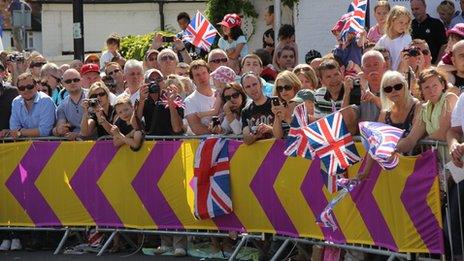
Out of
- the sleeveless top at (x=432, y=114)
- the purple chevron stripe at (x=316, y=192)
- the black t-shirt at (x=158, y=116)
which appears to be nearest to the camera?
the sleeveless top at (x=432, y=114)

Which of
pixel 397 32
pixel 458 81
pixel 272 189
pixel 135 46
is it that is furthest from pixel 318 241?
pixel 135 46

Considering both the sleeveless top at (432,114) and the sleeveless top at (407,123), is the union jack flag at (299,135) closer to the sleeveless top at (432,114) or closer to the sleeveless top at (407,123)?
the sleeveless top at (407,123)

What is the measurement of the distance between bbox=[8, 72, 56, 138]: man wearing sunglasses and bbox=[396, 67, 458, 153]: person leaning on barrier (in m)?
5.79

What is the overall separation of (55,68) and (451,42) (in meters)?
6.47

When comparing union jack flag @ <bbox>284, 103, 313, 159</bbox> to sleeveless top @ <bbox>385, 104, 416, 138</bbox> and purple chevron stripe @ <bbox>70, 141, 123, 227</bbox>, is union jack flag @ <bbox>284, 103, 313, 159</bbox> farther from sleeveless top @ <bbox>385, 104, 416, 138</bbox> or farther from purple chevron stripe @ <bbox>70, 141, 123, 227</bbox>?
purple chevron stripe @ <bbox>70, 141, 123, 227</bbox>

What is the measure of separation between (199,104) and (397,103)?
11.2 feet

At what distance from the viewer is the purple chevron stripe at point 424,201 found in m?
9.30

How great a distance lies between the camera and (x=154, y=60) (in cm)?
1540

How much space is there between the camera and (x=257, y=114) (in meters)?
11.7

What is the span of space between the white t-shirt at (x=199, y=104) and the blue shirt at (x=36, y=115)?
2.13 m

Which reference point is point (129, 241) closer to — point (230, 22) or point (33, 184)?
point (33, 184)

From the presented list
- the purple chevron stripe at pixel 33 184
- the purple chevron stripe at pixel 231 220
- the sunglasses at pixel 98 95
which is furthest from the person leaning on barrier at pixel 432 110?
the purple chevron stripe at pixel 33 184

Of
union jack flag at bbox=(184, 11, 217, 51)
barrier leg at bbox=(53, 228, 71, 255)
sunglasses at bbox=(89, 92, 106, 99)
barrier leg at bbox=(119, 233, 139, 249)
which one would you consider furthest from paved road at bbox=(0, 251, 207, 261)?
union jack flag at bbox=(184, 11, 217, 51)

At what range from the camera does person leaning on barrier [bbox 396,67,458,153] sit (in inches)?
368
